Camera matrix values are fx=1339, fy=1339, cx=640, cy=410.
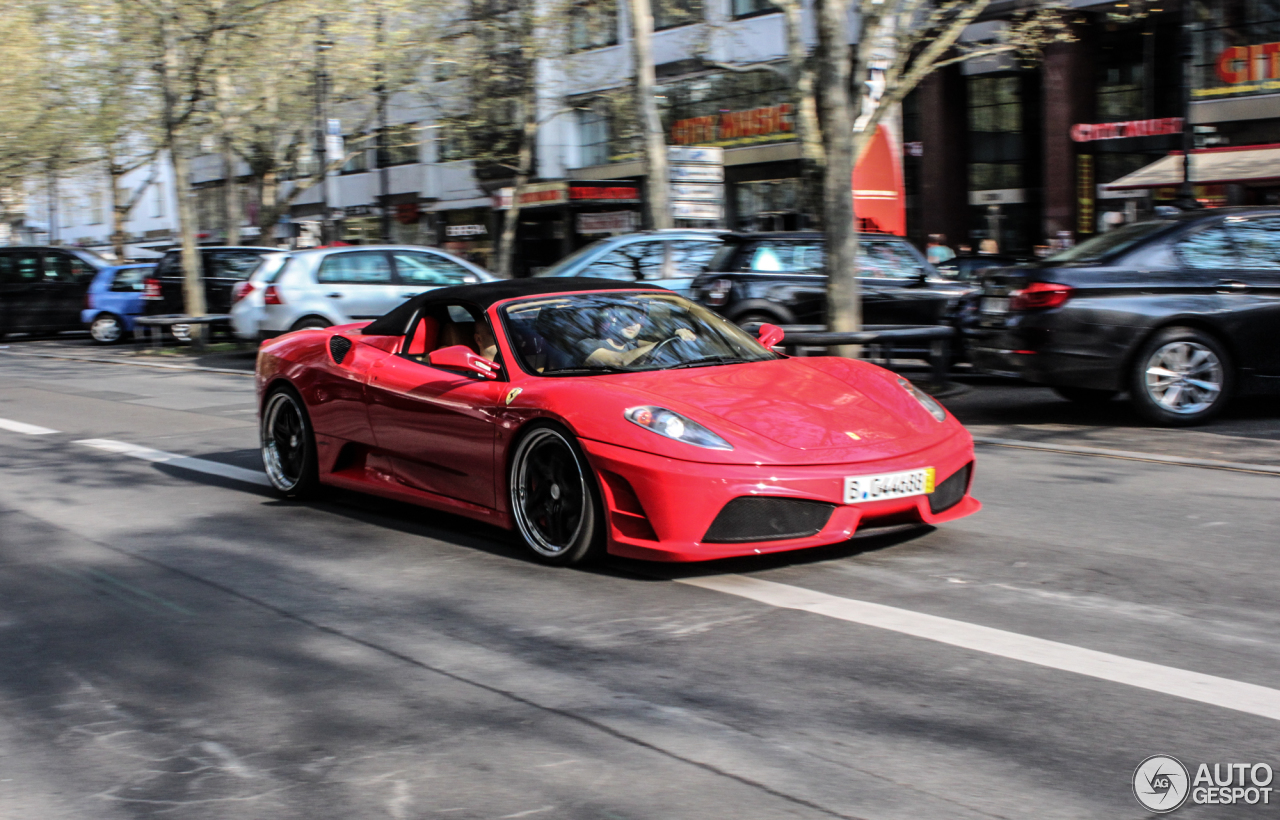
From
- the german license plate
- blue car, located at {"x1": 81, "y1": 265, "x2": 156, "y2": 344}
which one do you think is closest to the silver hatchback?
blue car, located at {"x1": 81, "y1": 265, "x2": 156, "y2": 344}

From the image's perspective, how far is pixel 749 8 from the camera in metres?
34.2

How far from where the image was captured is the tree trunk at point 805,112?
46.8ft

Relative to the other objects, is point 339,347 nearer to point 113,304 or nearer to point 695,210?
point 695,210

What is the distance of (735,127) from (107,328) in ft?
56.0

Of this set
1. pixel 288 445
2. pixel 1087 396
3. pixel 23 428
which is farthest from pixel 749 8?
pixel 288 445

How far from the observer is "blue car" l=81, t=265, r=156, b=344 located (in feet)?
82.4

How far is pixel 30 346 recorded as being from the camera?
993 inches

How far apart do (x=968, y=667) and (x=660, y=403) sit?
178cm

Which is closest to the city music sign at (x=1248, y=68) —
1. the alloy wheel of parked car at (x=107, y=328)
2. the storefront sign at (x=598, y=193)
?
the storefront sign at (x=598, y=193)

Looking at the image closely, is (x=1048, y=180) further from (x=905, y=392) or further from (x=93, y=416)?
(x=905, y=392)

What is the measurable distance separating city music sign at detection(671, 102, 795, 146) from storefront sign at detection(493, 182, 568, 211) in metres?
3.53

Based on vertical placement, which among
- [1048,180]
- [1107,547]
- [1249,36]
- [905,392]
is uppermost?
[1249,36]

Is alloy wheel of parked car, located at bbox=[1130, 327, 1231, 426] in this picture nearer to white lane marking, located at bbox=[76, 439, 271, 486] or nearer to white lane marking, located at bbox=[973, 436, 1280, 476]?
white lane marking, located at bbox=[973, 436, 1280, 476]

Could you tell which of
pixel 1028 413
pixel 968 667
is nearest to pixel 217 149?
pixel 1028 413
